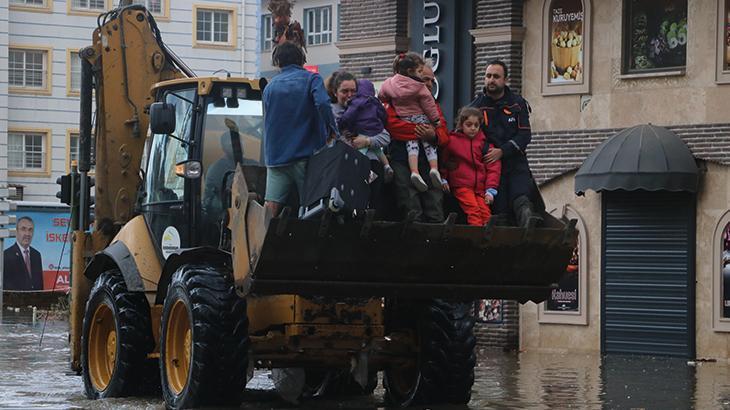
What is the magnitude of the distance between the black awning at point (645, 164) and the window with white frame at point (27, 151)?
37.2m

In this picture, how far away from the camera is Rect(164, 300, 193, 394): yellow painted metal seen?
14180mm

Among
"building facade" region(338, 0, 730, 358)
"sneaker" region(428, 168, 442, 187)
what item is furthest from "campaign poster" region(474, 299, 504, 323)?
"sneaker" region(428, 168, 442, 187)

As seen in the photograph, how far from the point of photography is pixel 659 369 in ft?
76.0

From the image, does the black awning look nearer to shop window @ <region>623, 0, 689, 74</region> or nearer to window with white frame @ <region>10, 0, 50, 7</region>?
shop window @ <region>623, 0, 689, 74</region>

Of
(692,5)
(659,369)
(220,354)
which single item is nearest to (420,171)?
(220,354)

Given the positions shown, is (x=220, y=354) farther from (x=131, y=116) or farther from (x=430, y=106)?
(x=131, y=116)

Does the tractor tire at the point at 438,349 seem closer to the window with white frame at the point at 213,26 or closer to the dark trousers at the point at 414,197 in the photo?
the dark trousers at the point at 414,197

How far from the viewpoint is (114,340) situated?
52.2 feet

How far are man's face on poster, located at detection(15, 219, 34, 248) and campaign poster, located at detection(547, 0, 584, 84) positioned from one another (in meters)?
25.8

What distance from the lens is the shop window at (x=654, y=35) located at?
26016 millimetres

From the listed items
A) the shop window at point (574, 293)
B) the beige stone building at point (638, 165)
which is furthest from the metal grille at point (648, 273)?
the shop window at point (574, 293)

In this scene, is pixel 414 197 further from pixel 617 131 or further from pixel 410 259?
pixel 617 131

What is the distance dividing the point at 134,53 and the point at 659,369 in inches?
368

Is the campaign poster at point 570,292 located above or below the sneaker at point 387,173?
below
